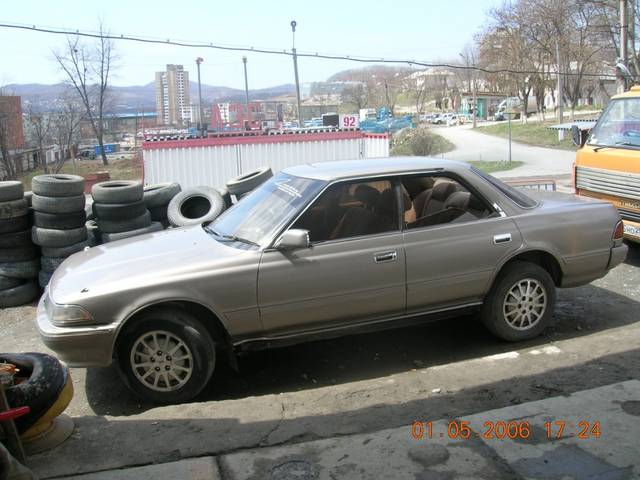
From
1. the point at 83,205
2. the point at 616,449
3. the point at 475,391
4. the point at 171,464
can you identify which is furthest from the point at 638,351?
the point at 83,205

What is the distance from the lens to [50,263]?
7.27 meters

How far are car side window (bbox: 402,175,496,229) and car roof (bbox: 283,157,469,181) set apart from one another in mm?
92

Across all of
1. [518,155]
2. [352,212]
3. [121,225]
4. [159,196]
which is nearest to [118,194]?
[121,225]

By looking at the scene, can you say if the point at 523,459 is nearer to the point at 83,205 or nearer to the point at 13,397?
the point at 13,397

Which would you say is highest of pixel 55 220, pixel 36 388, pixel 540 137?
pixel 540 137

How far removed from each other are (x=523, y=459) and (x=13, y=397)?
106 inches

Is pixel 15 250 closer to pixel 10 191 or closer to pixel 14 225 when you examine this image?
pixel 14 225

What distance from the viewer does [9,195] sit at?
7.26 meters

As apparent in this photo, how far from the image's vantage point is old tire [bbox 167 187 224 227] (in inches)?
328

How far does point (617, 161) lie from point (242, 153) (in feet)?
33.3

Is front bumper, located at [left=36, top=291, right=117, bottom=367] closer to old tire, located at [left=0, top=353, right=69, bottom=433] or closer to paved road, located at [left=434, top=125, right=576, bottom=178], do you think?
old tire, located at [left=0, top=353, right=69, bottom=433]

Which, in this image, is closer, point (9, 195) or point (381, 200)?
point (381, 200)

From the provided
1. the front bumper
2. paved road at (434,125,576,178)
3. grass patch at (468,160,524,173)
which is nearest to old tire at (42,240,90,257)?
the front bumper

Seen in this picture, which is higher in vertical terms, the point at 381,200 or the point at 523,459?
the point at 381,200
